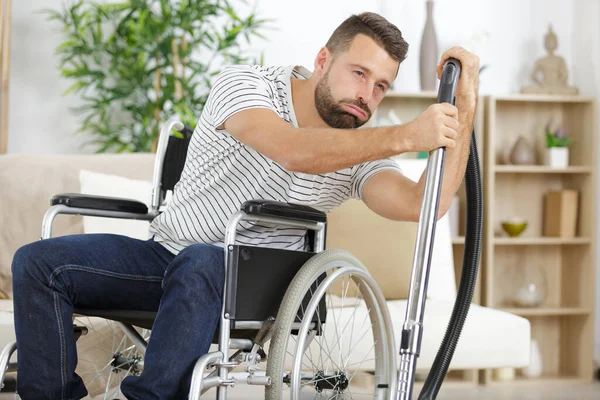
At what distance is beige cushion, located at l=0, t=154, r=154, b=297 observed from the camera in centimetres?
257

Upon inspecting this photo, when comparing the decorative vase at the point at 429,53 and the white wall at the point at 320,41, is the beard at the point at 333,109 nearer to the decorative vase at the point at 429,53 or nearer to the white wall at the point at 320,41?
the decorative vase at the point at 429,53

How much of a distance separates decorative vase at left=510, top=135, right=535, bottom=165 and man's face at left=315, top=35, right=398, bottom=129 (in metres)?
2.50

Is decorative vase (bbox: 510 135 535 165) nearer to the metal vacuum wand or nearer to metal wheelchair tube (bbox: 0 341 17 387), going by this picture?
the metal vacuum wand

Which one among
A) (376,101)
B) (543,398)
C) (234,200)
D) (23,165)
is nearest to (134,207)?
(234,200)

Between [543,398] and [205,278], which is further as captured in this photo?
[543,398]

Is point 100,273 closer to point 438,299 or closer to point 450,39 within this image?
point 438,299

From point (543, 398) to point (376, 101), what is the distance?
2.17m

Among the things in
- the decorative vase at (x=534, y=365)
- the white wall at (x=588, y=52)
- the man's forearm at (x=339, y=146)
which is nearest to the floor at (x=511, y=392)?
the decorative vase at (x=534, y=365)

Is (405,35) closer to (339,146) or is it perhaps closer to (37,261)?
(339,146)

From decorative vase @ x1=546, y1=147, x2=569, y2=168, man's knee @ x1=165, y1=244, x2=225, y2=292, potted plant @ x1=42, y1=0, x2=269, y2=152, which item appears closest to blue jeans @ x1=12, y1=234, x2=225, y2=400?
man's knee @ x1=165, y1=244, x2=225, y2=292

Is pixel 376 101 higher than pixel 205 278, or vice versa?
pixel 376 101

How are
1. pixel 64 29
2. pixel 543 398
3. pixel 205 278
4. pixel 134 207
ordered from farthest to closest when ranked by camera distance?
pixel 64 29
pixel 543 398
pixel 134 207
pixel 205 278

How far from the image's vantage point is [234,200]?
1746mm

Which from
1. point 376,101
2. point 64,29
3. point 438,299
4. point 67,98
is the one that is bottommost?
point 438,299
